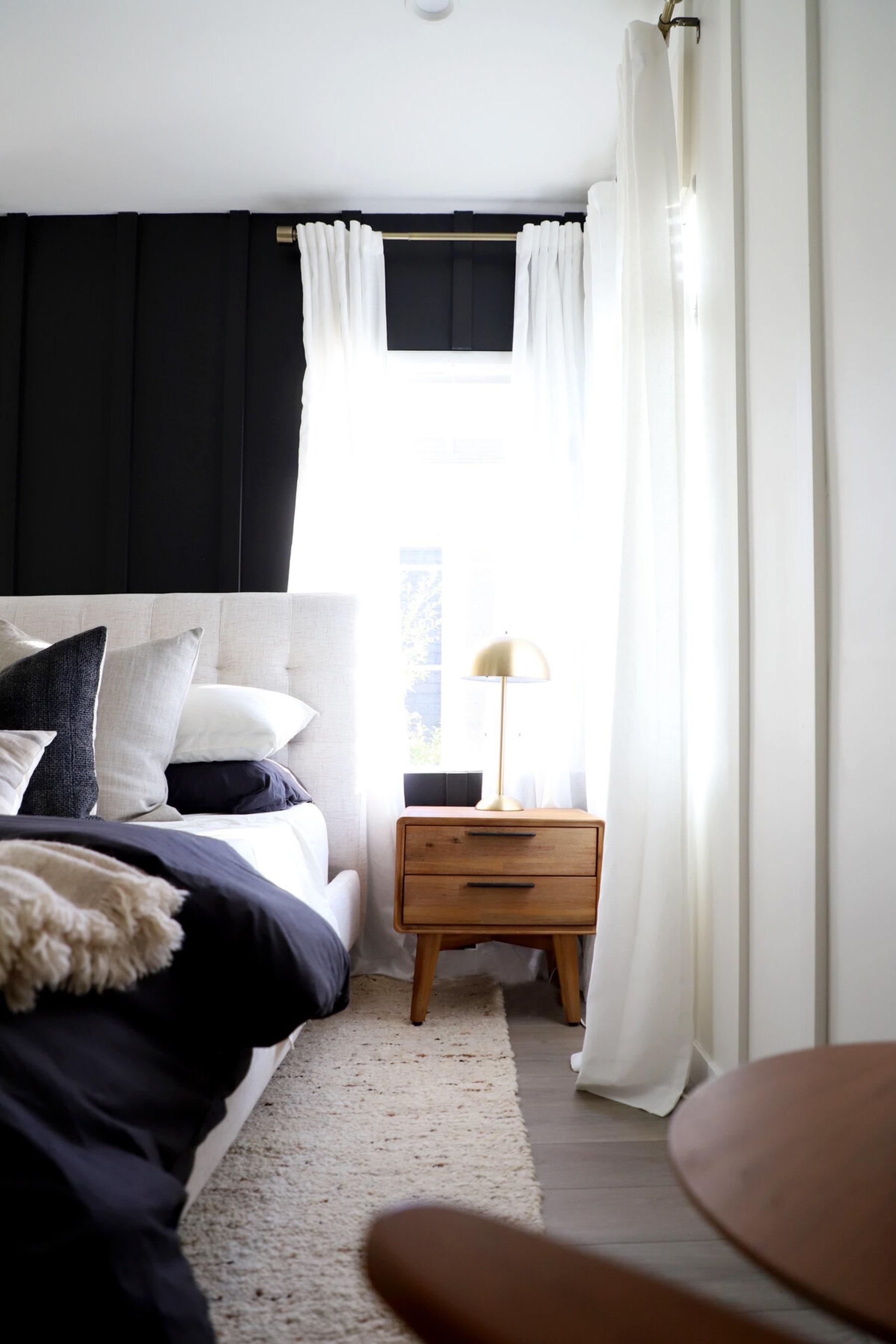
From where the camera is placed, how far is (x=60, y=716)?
1.80 m

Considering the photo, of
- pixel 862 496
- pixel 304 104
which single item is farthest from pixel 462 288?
pixel 862 496

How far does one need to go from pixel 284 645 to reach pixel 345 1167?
5.31 feet

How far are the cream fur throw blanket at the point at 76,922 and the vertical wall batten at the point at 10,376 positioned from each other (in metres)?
2.25

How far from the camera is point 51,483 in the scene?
121 inches

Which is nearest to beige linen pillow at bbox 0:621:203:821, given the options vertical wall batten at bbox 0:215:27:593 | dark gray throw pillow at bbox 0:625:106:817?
dark gray throw pillow at bbox 0:625:106:817

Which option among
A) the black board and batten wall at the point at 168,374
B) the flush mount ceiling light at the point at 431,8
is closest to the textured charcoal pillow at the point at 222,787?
the black board and batten wall at the point at 168,374

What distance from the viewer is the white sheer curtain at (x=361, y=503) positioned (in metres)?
2.80

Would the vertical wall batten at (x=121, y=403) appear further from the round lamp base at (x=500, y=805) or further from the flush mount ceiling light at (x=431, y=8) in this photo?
the round lamp base at (x=500, y=805)

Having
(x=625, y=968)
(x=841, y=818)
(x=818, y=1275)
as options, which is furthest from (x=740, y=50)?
(x=818, y=1275)

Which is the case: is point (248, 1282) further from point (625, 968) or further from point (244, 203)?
point (244, 203)

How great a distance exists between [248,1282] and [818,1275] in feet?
3.50

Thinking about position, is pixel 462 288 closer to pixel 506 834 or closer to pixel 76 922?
pixel 506 834

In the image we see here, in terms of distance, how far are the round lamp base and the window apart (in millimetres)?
591

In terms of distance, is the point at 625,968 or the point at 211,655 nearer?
the point at 625,968
